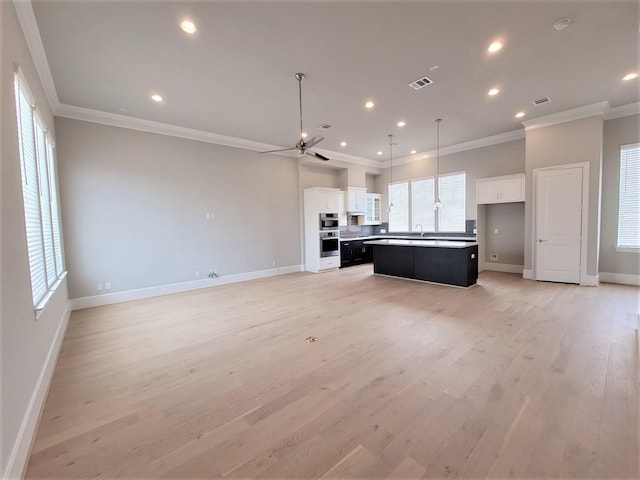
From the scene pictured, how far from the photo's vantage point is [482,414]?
6.19ft

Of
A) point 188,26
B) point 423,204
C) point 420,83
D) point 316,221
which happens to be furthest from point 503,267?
point 188,26

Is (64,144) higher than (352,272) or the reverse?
higher

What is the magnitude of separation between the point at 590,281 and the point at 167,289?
8369 millimetres

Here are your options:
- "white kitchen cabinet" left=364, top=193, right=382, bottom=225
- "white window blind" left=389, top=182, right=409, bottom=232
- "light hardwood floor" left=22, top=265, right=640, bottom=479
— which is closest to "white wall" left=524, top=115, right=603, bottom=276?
"light hardwood floor" left=22, top=265, right=640, bottom=479

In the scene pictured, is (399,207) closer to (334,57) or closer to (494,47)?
(494,47)

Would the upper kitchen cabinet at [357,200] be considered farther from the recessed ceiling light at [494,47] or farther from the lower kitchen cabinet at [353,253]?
the recessed ceiling light at [494,47]

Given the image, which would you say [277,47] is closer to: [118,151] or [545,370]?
[118,151]

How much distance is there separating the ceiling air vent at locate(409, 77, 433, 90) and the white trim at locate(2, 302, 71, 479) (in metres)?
5.26

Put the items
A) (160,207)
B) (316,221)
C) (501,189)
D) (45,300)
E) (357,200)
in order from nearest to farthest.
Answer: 1. (45,300)
2. (160,207)
3. (501,189)
4. (316,221)
5. (357,200)

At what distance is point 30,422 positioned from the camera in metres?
1.82

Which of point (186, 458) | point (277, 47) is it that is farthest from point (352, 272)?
point (186, 458)

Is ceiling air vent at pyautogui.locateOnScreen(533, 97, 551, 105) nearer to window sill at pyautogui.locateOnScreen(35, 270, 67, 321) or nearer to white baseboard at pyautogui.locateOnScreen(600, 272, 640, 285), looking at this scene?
white baseboard at pyautogui.locateOnScreen(600, 272, 640, 285)

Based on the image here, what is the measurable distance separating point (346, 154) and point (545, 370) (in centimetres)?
693

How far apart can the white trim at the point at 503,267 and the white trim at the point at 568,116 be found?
317 cm
